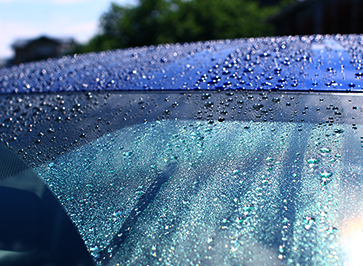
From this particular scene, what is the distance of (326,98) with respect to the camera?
0.94m

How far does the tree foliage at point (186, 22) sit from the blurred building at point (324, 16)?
7.12 m

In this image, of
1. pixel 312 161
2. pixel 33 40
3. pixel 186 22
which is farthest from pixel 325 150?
pixel 33 40

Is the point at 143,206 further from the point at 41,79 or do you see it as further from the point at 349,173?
the point at 41,79

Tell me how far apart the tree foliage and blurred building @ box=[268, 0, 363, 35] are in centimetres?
712

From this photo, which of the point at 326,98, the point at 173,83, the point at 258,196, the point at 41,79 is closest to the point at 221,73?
the point at 173,83

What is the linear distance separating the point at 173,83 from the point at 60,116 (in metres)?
0.38

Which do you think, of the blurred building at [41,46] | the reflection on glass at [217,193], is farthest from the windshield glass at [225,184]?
the blurred building at [41,46]

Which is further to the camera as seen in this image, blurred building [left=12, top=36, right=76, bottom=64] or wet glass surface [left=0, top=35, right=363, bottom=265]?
blurred building [left=12, top=36, right=76, bottom=64]

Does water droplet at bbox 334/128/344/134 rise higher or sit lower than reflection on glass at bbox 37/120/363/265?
higher

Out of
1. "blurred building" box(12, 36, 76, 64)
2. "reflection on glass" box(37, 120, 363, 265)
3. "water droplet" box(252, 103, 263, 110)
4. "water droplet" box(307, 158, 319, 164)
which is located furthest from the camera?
"blurred building" box(12, 36, 76, 64)

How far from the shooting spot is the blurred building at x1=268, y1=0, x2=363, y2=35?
1110 cm

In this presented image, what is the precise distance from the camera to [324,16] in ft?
41.1

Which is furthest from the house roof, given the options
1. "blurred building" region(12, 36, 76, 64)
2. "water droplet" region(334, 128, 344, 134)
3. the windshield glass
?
"water droplet" region(334, 128, 344, 134)

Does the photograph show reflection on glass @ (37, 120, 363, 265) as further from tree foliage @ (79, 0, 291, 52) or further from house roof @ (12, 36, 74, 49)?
house roof @ (12, 36, 74, 49)
